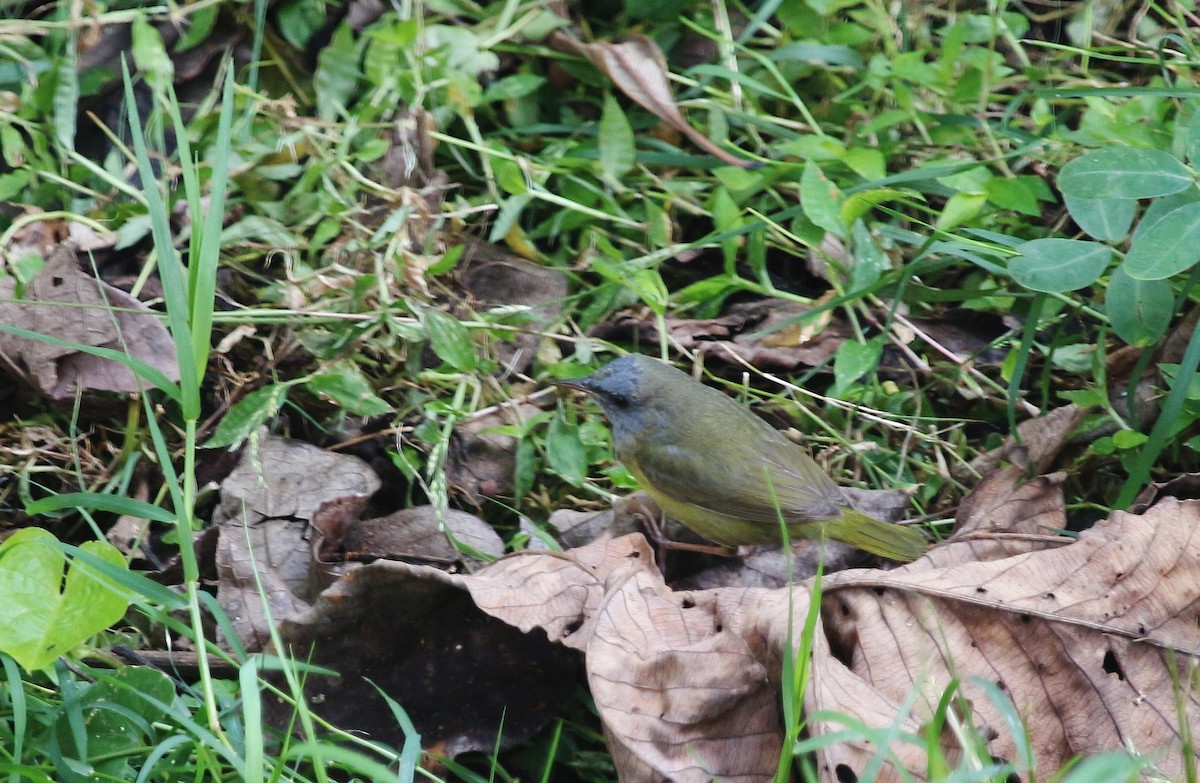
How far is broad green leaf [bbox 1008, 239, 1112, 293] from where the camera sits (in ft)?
→ 13.1

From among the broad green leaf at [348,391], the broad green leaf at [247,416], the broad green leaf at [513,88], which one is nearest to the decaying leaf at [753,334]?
the broad green leaf at [348,391]

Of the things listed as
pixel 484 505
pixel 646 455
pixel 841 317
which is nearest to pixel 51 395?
pixel 484 505

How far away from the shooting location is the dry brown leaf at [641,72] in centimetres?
541

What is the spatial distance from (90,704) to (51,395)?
156cm

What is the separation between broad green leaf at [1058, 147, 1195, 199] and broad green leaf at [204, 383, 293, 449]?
2606 mm

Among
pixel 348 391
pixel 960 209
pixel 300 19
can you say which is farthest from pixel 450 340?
pixel 300 19

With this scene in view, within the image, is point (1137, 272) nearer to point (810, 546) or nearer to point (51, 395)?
point (810, 546)

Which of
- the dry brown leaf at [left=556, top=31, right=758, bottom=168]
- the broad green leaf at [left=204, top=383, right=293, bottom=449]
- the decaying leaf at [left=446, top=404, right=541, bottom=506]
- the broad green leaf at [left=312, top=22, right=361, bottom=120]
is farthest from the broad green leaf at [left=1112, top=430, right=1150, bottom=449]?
the broad green leaf at [left=312, top=22, right=361, bottom=120]

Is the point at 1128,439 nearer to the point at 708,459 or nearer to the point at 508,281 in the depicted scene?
the point at 708,459

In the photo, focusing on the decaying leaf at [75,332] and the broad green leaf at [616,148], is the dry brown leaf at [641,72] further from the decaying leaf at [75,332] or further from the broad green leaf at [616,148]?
the decaying leaf at [75,332]

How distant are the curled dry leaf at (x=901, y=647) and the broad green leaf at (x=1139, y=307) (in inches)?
26.4

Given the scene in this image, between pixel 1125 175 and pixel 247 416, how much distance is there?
289 centimetres

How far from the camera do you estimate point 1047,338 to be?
4.77 meters

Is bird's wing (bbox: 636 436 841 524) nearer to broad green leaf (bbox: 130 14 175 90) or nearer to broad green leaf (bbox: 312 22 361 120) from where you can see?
broad green leaf (bbox: 312 22 361 120)
